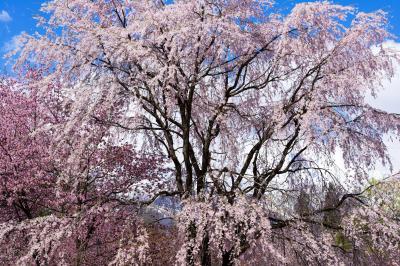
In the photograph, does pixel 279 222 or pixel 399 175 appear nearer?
pixel 399 175

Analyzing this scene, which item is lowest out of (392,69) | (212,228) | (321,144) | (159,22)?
(212,228)

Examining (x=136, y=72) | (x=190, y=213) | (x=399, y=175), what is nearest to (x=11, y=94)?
(x=136, y=72)

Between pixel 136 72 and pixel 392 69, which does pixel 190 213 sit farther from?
pixel 392 69

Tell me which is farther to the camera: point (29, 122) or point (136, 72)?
point (29, 122)

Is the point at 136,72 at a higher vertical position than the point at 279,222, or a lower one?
higher

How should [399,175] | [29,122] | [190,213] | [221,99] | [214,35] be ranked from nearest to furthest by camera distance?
1. [190,213]
2. [399,175]
3. [214,35]
4. [221,99]
5. [29,122]

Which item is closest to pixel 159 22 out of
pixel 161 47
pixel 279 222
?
pixel 161 47

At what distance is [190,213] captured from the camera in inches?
297

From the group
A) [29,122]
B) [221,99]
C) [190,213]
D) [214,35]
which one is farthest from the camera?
[29,122]

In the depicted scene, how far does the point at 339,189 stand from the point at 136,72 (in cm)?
513

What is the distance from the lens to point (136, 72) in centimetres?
948

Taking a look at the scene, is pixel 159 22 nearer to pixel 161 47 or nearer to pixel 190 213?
pixel 161 47

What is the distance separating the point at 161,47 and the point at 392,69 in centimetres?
499

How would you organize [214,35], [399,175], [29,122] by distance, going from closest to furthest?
[399,175] < [214,35] < [29,122]
